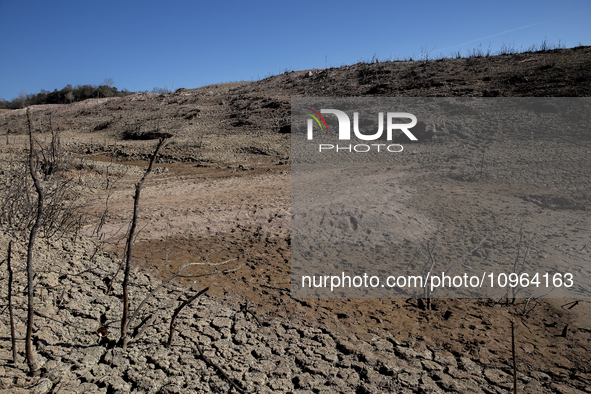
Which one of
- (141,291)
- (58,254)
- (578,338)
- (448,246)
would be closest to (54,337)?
(141,291)

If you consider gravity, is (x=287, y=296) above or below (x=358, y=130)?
below

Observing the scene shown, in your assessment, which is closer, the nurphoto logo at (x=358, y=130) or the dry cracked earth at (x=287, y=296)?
the dry cracked earth at (x=287, y=296)

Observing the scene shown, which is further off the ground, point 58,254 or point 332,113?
point 332,113

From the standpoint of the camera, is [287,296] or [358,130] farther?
[358,130]

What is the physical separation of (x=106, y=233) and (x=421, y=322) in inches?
143

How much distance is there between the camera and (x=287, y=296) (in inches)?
128

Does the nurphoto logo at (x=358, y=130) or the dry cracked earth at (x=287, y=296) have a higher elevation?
the nurphoto logo at (x=358, y=130)

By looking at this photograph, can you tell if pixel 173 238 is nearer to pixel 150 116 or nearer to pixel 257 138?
pixel 257 138

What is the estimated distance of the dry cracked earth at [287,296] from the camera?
7.13 feet

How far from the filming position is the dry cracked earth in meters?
2.17

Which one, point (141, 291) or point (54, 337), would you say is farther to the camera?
point (141, 291)

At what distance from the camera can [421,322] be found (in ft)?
9.39

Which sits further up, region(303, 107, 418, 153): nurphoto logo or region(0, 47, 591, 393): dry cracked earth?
region(303, 107, 418, 153): nurphoto logo

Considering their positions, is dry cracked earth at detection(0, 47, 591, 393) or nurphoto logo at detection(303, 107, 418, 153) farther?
nurphoto logo at detection(303, 107, 418, 153)
